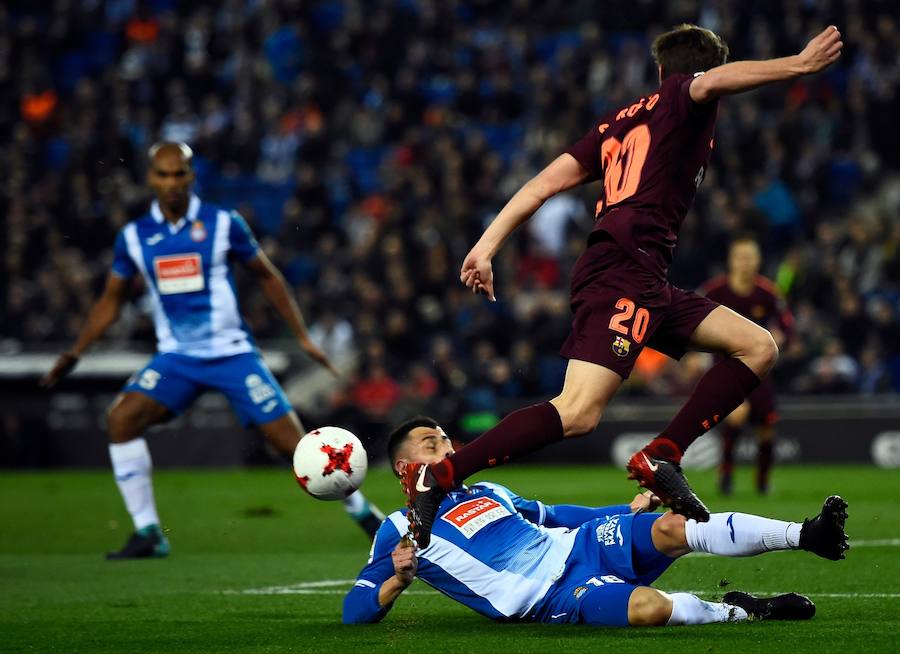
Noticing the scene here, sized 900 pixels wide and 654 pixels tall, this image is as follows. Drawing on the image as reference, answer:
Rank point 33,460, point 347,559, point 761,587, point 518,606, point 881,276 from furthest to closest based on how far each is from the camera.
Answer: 1. point 33,460
2. point 881,276
3. point 347,559
4. point 761,587
5. point 518,606

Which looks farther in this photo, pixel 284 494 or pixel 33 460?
pixel 33 460

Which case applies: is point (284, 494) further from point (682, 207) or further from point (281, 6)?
point (281, 6)

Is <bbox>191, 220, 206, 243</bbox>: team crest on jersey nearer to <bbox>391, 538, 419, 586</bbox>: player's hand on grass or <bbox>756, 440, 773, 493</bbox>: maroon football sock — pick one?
<bbox>391, 538, 419, 586</bbox>: player's hand on grass

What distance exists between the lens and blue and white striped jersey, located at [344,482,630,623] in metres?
5.89

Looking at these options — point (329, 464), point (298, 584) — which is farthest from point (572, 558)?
point (298, 584)

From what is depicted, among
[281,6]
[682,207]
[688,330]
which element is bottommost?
[688,330]

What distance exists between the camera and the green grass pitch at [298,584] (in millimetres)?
5543

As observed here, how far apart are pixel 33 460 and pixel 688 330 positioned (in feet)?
47.2

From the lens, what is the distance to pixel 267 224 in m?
21.9

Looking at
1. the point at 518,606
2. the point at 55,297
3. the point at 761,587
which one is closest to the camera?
the point at 518,606

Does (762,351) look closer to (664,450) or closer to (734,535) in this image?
(664,450)

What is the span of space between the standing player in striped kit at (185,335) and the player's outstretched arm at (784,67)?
13.4 feet

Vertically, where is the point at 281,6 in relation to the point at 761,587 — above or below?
above

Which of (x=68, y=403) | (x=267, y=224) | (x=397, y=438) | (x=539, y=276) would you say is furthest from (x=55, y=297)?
(x=397, y=438)
